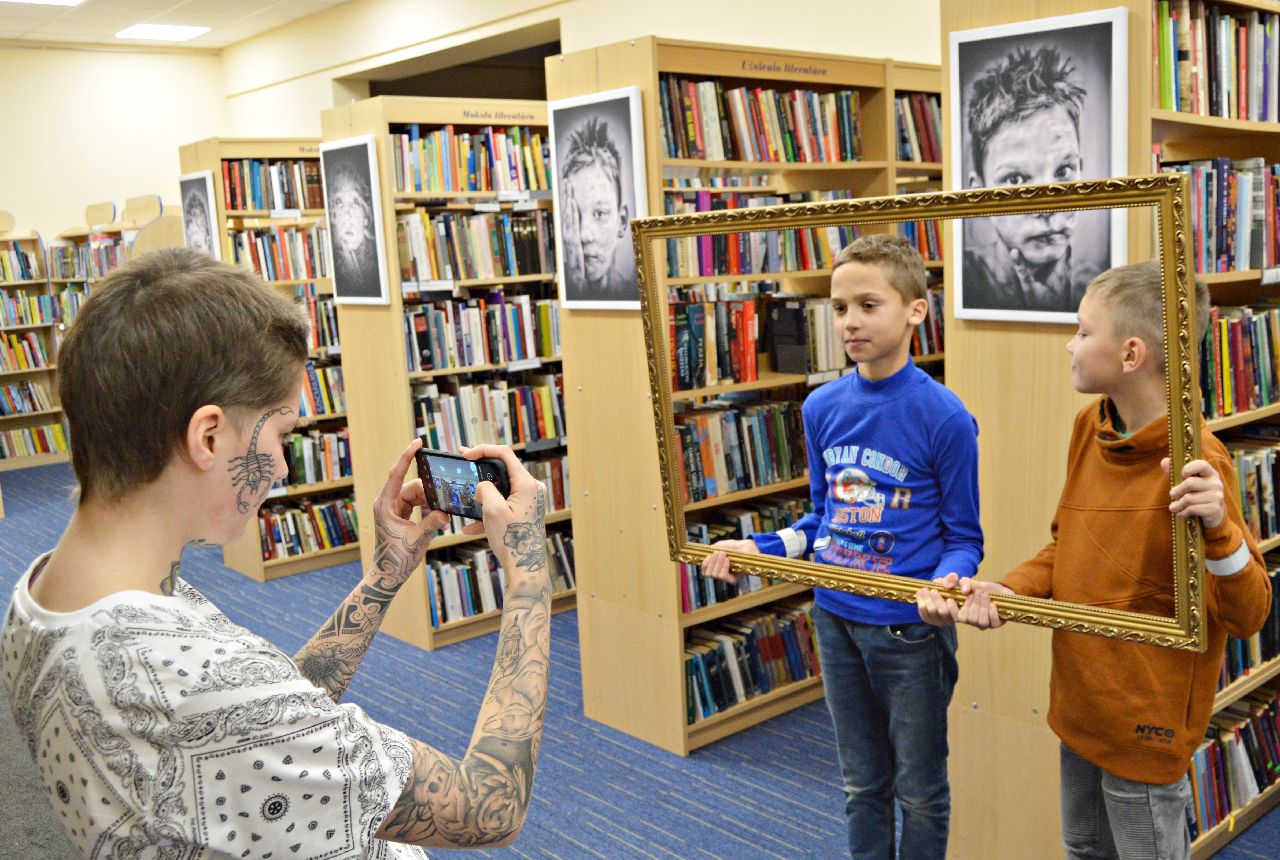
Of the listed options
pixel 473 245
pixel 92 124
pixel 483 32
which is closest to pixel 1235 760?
pixel 473 245

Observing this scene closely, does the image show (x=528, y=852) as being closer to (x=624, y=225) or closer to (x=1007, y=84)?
(x=624, y=225)

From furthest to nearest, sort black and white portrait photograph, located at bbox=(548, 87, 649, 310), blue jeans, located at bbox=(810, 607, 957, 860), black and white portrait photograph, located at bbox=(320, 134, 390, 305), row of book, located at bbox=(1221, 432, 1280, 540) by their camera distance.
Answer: black and white portrait photograph, located at bbox=(320, 134, 390, 305) < black and white portrait photograph, located at bbox=(548, 87, 649, 310) < row of book, located at bbox=(1221, 432, 1280, 540) < blue jeans, located at bbox=(810, 607, 957, 860)

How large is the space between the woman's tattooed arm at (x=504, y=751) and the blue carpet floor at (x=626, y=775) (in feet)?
6.80

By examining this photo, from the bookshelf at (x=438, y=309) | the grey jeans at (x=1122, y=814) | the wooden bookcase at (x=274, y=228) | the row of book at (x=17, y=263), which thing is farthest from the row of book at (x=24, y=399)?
the grey jeans at (x=1122, y=814)

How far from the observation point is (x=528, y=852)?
10.5 ft

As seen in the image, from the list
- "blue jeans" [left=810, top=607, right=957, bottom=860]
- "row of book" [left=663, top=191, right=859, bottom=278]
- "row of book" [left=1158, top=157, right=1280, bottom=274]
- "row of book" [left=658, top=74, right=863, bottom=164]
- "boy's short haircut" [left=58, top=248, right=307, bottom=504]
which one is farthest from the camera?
"row of book" [left=658, top=74, right=863, bottom=164]

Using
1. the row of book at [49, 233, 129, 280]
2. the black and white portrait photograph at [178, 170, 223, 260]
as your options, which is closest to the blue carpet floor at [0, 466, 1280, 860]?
the black and white portrait photograph at [178, 170, 223, 260]

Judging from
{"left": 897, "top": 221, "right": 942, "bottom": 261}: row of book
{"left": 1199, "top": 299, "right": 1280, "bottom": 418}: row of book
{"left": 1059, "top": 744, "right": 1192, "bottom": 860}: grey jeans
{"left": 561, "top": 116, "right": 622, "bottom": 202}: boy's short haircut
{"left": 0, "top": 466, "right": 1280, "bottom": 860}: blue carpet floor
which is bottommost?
{"left": 0, "top": 466, "right": 1280, "bottom": 860}: blue carpet floor

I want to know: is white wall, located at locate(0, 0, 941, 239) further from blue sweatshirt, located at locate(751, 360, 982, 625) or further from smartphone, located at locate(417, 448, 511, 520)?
smartphone, located at locate(417, 448, 511, 520)

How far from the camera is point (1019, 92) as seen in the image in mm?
2396

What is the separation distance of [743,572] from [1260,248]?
1.67 m

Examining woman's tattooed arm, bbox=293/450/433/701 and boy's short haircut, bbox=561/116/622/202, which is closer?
woman's tattooed arm, bbox=293/450/433/701

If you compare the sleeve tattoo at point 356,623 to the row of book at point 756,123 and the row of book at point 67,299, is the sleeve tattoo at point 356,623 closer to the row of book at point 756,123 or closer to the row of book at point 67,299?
the row of book at point 756,123

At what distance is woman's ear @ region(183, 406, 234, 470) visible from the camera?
105 cm
